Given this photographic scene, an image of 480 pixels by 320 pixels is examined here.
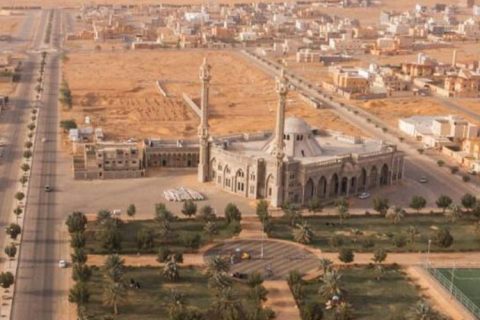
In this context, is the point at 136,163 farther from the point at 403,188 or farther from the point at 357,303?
the point at 357,303

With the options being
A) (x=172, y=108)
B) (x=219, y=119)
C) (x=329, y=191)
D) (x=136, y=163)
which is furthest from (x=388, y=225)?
(x=172, y=108)

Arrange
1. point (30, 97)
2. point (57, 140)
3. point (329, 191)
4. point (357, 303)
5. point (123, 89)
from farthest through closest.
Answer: point (123, 89) → point (30, 97) → point (57, 140) → point (329, 191) → point (357, 303)

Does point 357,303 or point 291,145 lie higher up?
point 291,145

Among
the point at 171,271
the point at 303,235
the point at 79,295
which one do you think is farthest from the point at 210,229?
the point at 79,295

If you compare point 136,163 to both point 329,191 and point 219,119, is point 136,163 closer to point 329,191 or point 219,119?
point 329,191

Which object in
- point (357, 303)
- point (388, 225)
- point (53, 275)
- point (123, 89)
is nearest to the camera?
point (357, 303)

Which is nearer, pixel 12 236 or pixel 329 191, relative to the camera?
pixel 12 236
